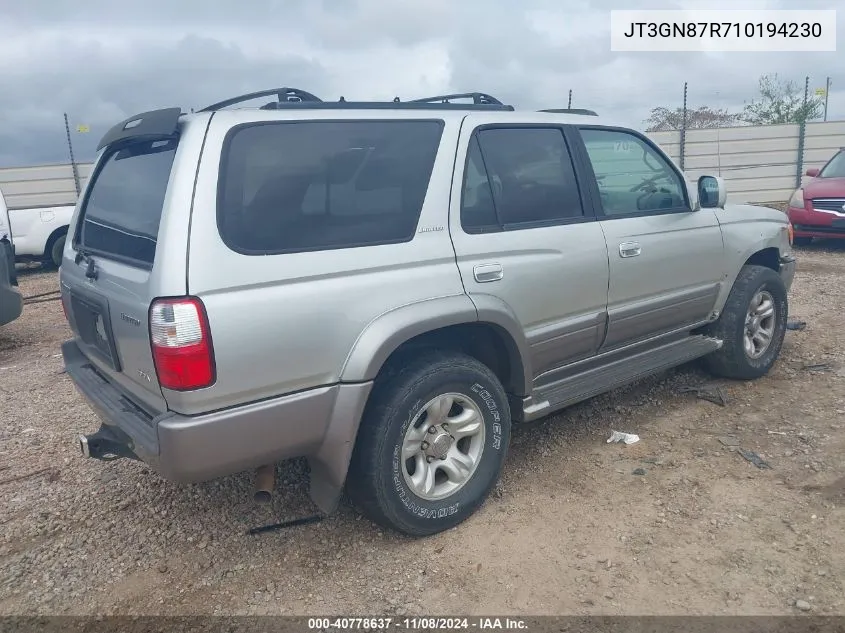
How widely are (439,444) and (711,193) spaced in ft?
8.14

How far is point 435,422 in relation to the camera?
2955mm

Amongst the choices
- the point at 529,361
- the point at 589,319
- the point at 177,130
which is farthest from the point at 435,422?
the point at 177,130

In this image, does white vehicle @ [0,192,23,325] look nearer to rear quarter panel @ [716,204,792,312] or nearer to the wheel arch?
the wheel arch

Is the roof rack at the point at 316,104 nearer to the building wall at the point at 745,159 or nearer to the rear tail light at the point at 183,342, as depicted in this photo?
the rear tail light at the point at 183,342

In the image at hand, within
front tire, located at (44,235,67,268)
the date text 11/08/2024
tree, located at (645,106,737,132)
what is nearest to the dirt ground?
the date text 11/08/2024

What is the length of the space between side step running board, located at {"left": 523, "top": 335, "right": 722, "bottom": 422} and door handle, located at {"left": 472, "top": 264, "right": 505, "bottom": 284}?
665 millimetres

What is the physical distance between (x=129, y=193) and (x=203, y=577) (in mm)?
1653

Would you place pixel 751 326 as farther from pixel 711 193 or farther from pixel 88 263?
pixel 88 263

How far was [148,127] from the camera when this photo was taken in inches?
103

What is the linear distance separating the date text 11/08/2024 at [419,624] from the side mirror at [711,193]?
288 cm

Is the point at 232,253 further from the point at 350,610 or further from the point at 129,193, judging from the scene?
the point at 350,610

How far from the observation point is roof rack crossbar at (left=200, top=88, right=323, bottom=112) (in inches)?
107

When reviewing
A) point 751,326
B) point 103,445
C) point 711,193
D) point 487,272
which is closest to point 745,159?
point 751,326

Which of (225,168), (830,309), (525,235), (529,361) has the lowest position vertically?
(830,309)
